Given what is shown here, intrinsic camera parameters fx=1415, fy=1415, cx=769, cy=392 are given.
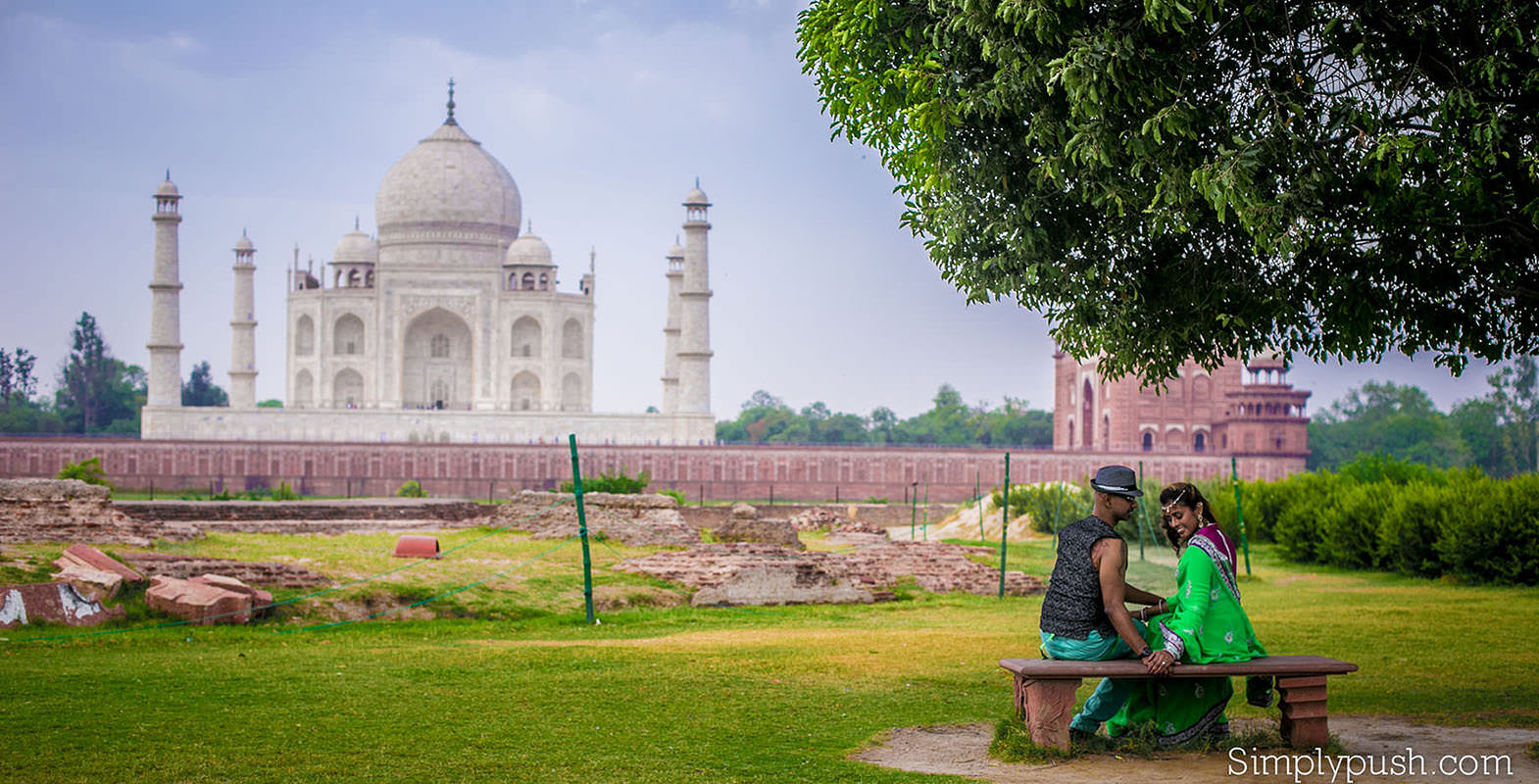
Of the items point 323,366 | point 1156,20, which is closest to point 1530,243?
point 1156,20

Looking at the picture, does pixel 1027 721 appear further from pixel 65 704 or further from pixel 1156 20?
pixel 65 704

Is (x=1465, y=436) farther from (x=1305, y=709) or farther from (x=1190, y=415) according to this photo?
(x=1305, y=709)

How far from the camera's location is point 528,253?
53.6 metres

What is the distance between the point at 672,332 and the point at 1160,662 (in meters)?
48.9

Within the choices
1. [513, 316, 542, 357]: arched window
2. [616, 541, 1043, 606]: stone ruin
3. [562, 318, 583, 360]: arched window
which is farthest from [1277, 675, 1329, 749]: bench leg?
[513, 316, 542, 357]: arched window

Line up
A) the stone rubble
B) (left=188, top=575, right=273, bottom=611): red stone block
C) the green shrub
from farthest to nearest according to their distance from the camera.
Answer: the green shrub
the stone rubble
(left=188, top=575, right=273, bottom=611): red stone block

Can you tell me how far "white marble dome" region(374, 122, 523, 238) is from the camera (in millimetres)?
52719

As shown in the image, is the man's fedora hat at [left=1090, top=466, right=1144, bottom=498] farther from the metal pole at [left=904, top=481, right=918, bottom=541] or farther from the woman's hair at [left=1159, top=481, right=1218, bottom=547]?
the metal pole at [left=904, top=481, right=918, bottom=541]

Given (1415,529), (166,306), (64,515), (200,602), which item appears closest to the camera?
(200,602)

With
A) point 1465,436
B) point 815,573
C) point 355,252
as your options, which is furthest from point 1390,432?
point 815,573

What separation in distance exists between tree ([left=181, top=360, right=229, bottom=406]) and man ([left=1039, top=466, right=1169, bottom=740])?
6335 centimetres

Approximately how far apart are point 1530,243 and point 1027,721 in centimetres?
314

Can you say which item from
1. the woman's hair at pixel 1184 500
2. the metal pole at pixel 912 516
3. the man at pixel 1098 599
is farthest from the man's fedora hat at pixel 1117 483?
the metal pole at pixel 912 516

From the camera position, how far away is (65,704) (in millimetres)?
6055
